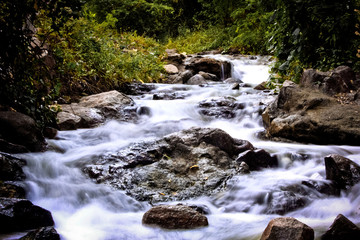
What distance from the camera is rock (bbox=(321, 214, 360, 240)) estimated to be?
2.25 metres

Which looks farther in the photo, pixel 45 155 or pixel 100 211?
pixel 45 155

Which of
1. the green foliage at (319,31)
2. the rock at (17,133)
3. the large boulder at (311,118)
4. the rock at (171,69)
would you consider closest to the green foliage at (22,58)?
the rock at (17,133)

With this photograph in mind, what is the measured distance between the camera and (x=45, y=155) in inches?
167

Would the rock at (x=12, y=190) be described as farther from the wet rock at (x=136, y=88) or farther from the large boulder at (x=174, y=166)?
the wet rock at (x=136, y=88)

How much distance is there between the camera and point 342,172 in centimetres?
353

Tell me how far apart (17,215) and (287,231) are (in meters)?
2.12

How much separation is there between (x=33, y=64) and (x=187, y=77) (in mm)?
6896

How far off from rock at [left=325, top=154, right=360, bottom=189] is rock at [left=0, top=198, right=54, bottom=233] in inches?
126

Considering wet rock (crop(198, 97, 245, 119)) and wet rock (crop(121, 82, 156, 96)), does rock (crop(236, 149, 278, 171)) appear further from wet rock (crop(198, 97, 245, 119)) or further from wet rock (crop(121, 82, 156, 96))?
wet rock (crop(121, 82, 156, 96))

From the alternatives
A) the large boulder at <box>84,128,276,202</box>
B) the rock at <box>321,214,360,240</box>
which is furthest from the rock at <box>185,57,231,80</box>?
the rock at <box>321,214,360,240</box>

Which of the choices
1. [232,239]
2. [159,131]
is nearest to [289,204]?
[232,239]

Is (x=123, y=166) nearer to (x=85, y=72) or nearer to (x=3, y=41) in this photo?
(x=3, y=41)

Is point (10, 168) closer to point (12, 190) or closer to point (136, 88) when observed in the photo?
point (12, 190)

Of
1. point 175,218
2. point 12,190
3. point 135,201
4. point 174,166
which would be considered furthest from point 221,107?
point 12,190
